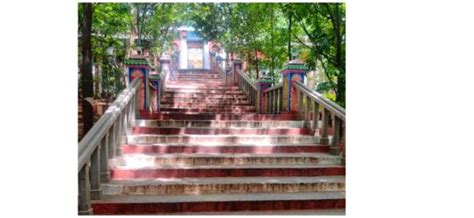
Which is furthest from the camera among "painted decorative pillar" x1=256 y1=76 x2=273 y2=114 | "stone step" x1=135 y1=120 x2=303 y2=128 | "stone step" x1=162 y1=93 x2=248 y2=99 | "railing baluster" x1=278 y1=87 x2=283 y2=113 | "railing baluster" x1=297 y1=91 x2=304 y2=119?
"stone step" x1=162 y1=93 x2=248 y2=99

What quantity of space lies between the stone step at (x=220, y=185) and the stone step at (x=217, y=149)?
78cm

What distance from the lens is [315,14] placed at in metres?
7.42

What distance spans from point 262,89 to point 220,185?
15.8ft

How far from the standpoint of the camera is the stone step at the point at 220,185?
4004 millimetres

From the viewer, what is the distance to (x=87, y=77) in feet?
18.5

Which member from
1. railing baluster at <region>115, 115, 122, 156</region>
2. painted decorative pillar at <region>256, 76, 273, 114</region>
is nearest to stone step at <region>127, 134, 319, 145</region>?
railing baluster at <region>115, 115, 122, 156</region>

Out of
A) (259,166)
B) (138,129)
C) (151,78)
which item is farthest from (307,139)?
(151,78)

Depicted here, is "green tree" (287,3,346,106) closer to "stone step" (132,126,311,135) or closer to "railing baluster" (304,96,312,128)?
"railing baluster" (304,96,312,128)

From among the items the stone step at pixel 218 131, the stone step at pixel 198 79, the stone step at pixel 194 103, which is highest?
the stone step at pixel 198 79

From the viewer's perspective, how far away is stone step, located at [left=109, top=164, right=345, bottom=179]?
4.37 m

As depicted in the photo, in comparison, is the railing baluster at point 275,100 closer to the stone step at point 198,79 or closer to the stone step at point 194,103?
the stone step at point 194,103

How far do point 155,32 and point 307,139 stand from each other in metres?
9.01

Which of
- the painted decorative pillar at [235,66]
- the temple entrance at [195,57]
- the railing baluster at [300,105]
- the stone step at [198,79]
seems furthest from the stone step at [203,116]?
the temple entrance at [195,57]

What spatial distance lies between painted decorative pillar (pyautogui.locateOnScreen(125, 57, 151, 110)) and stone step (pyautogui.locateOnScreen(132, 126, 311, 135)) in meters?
1.11
